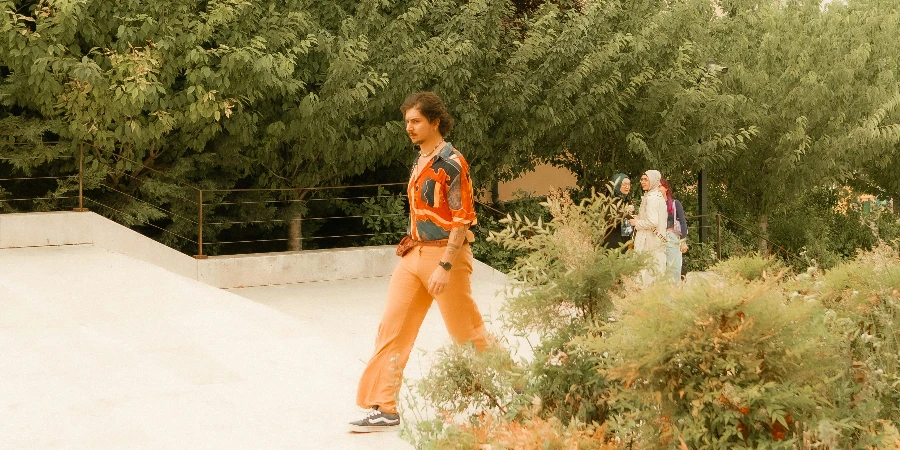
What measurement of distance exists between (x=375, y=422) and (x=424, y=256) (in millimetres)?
962

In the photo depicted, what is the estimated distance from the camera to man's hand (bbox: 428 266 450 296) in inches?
239

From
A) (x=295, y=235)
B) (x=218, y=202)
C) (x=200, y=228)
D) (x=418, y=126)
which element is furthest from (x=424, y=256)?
(x=295, y=235)

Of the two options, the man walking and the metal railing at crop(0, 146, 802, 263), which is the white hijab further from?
the man walking

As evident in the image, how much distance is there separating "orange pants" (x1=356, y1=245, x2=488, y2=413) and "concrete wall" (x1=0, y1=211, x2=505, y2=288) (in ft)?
22.3

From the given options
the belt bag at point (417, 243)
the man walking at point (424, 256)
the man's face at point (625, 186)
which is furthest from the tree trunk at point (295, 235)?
the man walking at point (424, 256)

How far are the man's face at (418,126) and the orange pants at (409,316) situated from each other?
2.07 ft

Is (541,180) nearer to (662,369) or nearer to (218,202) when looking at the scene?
(218,202)

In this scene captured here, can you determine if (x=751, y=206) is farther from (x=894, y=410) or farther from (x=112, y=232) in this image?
(x=894, y=410)

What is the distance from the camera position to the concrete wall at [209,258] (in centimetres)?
1209

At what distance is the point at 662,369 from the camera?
419 centimetres

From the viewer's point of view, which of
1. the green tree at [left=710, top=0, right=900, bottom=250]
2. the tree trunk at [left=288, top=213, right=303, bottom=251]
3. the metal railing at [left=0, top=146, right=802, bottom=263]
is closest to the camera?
the metal railing at [left=0, top=146, right=802, bottom=263]

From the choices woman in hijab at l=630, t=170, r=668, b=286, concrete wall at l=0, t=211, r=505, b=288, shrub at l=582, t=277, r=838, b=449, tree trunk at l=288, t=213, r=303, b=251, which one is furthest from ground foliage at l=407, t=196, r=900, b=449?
tree trunk at l=288, t=213, r=303, b=251

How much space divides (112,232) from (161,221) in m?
1.98

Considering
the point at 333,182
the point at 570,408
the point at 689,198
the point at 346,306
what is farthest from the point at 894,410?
the point at 689,198
